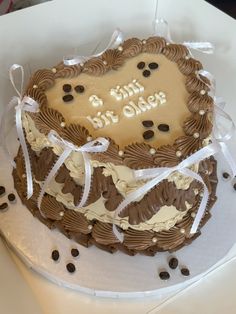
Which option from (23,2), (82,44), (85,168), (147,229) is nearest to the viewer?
(85,168)

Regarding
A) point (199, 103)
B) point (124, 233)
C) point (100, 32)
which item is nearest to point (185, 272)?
point (124, 233)

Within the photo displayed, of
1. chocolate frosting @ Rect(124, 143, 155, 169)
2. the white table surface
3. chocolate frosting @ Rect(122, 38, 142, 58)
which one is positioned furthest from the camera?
the white table surface

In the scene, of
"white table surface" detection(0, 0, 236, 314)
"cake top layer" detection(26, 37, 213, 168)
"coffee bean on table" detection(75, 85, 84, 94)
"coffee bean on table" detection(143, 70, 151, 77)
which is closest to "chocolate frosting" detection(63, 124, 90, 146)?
"cake top layer" detection(26, 37, 213, 168)

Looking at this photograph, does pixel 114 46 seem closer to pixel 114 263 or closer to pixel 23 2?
pixel 114 263

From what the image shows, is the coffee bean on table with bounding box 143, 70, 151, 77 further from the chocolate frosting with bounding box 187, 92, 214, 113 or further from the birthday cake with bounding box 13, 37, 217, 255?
the chocolate frosting with bounding box 187, 92, 214, 113

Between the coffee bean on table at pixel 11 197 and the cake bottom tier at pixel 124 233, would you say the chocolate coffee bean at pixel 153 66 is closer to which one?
the cake bottom tier at pixel 124 233

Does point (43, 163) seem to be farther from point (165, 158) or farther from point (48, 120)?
point (165, 158)

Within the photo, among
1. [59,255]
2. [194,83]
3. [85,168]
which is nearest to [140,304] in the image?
[59,255]
